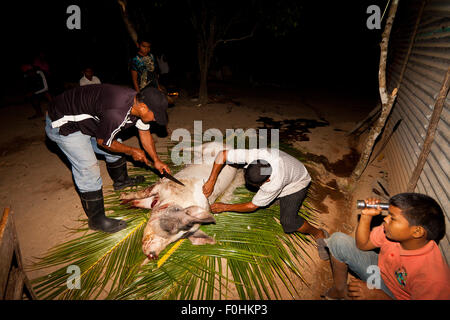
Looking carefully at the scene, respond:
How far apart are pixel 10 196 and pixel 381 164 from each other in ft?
20.1

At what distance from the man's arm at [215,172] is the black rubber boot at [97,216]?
1.00 m

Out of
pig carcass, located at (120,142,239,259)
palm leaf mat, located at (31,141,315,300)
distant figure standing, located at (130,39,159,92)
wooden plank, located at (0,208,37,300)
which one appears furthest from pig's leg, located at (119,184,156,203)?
distant figure standing, located at (130,39,159,92)

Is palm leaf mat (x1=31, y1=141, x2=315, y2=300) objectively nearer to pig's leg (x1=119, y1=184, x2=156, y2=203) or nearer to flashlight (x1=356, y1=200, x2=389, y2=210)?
pig's leg (x1=119, y1=184, x2=156, y2=203)

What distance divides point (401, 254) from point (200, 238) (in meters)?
1.72

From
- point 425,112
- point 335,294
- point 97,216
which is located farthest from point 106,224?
point 425,112

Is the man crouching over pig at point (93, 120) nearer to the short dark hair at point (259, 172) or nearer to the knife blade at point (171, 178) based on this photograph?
the knife blade at point (171, 178)

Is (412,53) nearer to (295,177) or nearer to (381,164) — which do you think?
(381,164)

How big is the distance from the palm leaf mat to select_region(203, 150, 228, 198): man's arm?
400mm

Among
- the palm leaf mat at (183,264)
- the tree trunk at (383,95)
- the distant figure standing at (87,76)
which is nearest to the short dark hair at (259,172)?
the palm leaf mat at (183,264)

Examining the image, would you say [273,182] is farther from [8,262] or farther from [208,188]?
[8,262]

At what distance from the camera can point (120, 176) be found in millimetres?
3158

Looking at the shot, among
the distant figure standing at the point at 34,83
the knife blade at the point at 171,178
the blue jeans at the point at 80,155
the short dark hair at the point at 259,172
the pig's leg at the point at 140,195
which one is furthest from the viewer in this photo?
the distant figure standing at the point at 34,83

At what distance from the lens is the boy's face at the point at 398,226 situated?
1541mm
